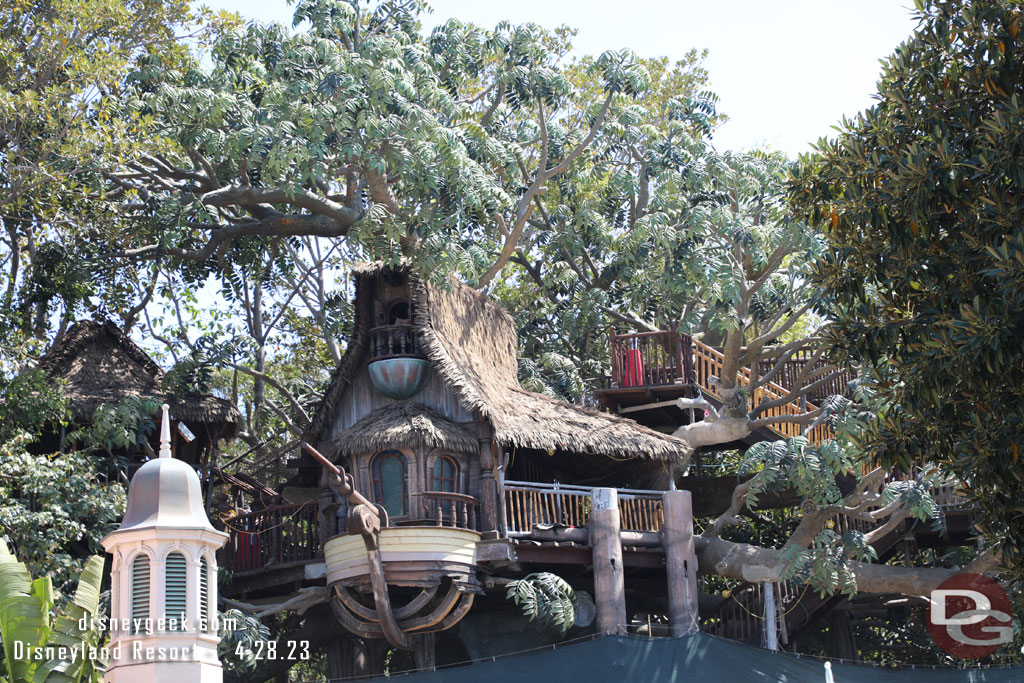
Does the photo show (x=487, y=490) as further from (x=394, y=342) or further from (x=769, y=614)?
(x=769, y=614)

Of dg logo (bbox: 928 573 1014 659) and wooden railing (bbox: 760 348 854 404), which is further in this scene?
wooden railing (bbox: 760 348 854 404)

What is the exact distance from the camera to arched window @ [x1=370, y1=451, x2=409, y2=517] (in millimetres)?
21859

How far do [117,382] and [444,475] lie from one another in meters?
6.34

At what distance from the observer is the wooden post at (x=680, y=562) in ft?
72.9

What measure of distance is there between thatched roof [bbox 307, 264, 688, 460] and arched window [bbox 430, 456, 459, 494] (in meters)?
0.87

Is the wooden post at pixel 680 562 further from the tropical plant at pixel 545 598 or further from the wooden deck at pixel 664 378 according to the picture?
the wooden deck at pixel 664 378

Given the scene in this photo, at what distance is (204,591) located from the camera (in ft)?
42.9

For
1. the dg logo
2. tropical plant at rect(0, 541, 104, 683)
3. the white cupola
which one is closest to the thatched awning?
tropical plant at rect(0, 541, 104, 683)

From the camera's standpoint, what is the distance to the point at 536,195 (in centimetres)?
2723

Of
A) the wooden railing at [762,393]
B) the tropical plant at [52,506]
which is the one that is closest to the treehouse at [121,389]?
the tropical plant at [52,506]

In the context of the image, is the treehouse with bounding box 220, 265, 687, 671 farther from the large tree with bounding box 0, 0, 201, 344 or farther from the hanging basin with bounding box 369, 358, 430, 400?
the large tree with bounding box 0, 0, 201, 344

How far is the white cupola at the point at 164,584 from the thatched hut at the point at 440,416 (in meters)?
8.46

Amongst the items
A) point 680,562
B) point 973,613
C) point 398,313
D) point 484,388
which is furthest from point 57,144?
point 973,613

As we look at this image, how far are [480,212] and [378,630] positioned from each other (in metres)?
7.98
